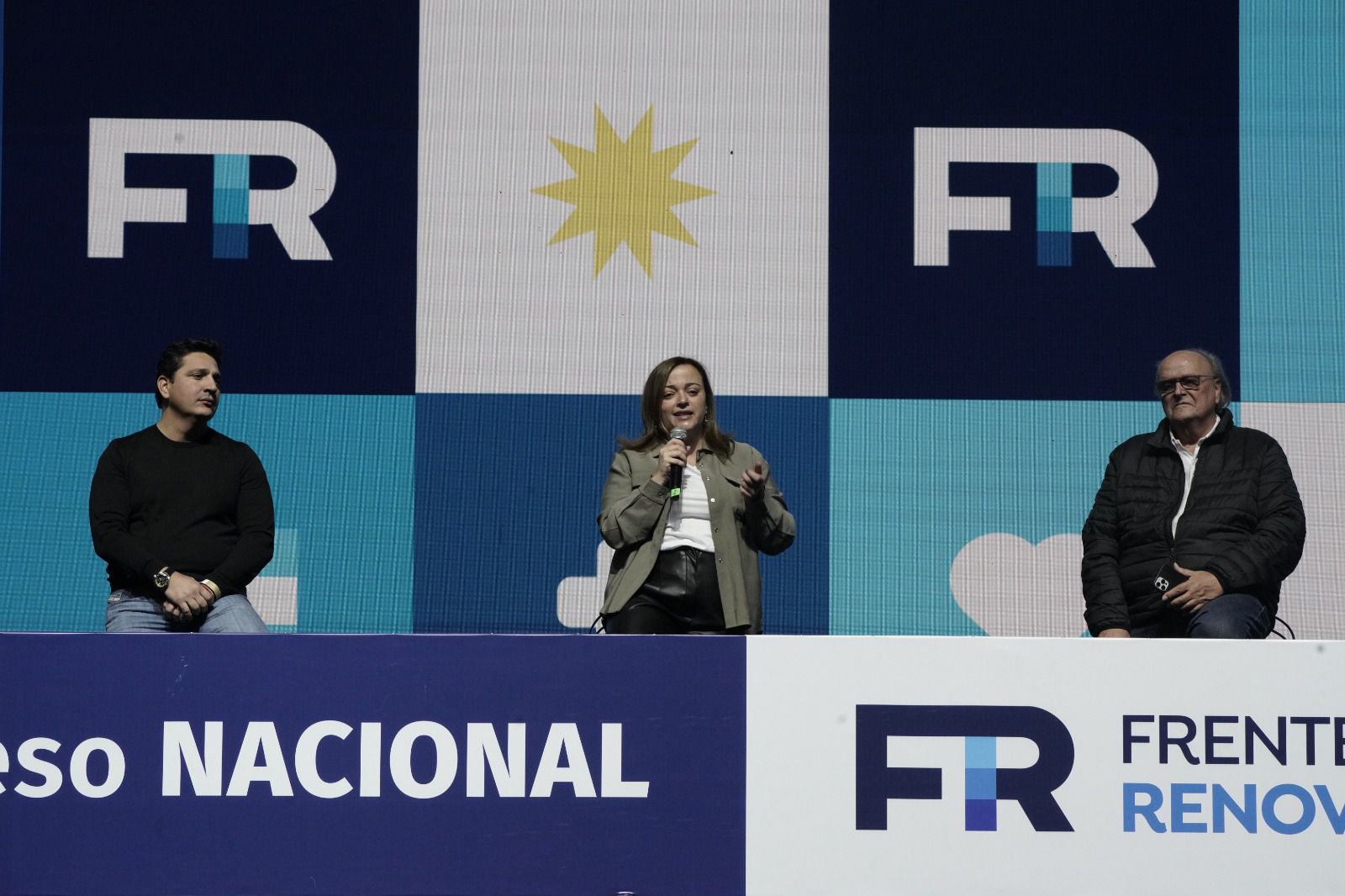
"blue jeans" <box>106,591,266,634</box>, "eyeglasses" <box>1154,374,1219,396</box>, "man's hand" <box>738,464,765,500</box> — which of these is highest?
"eyeglasses" <box>1154,374,1219,396</box>

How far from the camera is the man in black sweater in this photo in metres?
3.82

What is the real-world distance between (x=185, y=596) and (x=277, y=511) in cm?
168

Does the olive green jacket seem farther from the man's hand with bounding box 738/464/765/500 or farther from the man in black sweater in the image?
the man in black sweater

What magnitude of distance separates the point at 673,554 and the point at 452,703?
90 centimetres

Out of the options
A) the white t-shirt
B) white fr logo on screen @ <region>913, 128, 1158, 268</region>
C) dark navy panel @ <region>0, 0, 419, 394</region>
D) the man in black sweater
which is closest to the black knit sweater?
the man in black sweater

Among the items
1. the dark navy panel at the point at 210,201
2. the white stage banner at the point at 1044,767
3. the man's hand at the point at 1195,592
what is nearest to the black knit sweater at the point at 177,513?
the dark navy panel at the point at 210,201

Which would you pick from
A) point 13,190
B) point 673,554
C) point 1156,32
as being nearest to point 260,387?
point 13,190

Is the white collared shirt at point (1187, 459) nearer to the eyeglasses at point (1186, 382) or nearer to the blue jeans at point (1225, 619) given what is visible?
the eyeglasses at point (1186, 382)

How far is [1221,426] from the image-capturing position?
4.01 m

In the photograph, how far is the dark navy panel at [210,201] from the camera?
5.49 meters

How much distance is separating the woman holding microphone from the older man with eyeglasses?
3.13ft

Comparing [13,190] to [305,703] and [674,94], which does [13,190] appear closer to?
[674,94]

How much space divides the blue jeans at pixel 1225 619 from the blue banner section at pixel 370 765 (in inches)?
55.0

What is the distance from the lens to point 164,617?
388 centimetres
